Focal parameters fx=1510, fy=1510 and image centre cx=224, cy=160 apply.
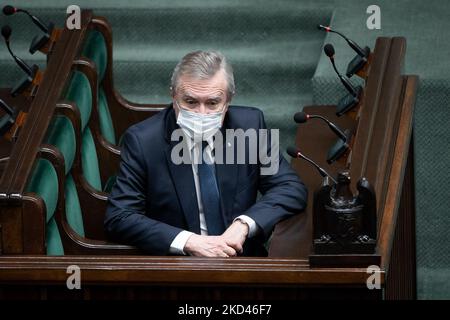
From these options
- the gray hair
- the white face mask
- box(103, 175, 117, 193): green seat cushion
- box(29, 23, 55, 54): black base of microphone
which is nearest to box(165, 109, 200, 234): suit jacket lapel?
the white face mask

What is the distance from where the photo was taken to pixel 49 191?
4254mm

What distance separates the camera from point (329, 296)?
3803 mm

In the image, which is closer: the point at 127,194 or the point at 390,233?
the point at 390,233

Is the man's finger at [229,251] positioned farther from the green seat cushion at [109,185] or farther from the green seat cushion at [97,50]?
the green seat cushion at [97,50]

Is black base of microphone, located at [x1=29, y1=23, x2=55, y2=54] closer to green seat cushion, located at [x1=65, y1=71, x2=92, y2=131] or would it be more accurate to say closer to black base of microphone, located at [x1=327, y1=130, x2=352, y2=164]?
green seat cushion, located at [x1=65, y1=71, x2=92, y2=131]

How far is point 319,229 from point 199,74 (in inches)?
28.4

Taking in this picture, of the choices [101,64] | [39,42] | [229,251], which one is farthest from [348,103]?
[39,42]

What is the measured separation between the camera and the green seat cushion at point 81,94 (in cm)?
480

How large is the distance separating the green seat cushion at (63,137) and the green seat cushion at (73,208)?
0.19 feet

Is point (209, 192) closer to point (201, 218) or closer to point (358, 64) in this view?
point (201, 218)

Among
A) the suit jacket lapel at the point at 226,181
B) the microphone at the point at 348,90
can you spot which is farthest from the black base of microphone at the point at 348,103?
the suit jacket lapel at the point at 226,181

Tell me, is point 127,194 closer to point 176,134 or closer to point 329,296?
point 176,134

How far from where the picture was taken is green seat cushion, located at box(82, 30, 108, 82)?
5086mm
